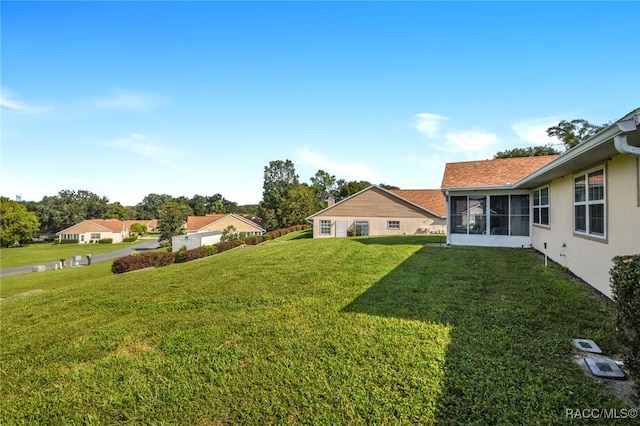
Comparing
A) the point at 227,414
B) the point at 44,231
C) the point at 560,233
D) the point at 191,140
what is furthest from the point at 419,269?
the point at 44,231

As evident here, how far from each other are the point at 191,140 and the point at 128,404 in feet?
49.4

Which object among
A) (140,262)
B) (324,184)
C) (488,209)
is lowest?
(140,262)

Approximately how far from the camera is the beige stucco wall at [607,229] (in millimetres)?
4388

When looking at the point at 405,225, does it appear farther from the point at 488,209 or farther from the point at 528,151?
the point at 528,151

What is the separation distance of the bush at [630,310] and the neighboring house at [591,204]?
178cm

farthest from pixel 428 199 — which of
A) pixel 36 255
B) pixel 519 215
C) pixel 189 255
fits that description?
pixel 36 255

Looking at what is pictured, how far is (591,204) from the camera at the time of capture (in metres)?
5.95

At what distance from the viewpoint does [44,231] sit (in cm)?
6538

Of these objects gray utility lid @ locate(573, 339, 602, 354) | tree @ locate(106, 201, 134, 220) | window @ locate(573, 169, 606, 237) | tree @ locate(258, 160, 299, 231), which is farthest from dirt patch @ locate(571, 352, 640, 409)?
tree @ locate(106, 201, 134, 220)

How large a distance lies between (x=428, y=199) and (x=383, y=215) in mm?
4847

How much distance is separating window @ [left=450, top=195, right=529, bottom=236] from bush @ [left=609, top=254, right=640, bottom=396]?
10295mm

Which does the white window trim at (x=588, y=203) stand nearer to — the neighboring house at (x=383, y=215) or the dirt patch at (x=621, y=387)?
the dirt patch at (x=621, y=387)

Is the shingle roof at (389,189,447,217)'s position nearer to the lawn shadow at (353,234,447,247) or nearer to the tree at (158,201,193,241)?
the lawn shadow at (353,234,447,247)

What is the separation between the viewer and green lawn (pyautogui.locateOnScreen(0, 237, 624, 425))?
238 centimetres
